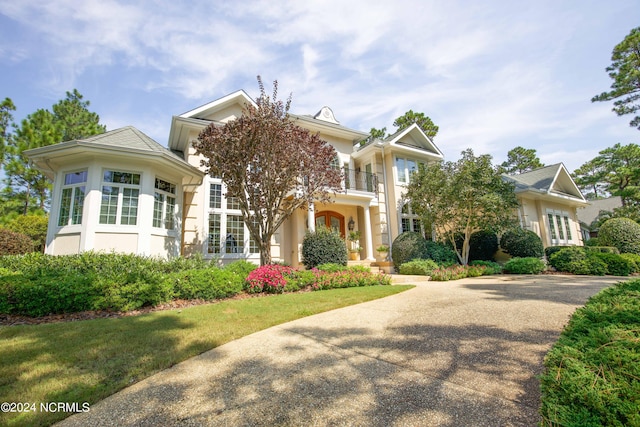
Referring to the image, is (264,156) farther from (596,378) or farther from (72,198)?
(596,378)

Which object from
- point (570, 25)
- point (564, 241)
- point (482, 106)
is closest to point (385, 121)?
point (564, 241)

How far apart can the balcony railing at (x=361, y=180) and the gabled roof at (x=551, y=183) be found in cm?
842

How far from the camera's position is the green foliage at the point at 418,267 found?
11.5 m

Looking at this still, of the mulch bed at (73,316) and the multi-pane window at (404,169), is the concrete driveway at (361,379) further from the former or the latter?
the multi-pane window at (404,169)

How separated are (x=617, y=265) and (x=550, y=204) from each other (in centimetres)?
805

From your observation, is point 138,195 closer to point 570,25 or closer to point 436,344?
point 436,344

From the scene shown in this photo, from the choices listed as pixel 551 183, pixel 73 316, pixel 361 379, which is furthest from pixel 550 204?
pixel 73 316

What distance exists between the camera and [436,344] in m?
3.45

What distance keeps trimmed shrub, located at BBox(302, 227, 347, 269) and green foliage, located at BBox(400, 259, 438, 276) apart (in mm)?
2770

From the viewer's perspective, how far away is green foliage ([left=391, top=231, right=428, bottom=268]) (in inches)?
515

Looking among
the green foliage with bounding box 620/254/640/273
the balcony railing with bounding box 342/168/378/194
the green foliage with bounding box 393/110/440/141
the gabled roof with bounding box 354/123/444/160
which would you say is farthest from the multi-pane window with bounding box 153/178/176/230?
the green foliage with bounding box 393/110/440/141

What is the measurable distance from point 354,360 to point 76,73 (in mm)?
10080

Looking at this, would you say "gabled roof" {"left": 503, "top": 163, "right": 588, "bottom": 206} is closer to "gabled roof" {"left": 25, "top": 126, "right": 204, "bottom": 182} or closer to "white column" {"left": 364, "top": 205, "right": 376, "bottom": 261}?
"white column" {"left": 364, "top": 205, "right": 376, "bottom": 261}

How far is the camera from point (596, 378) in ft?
5.91
